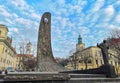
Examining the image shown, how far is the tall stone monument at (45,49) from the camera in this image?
37.8 ft

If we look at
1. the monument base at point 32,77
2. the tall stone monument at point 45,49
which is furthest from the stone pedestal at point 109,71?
the monument base at point 32,77

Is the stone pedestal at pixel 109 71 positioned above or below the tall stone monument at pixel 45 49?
below

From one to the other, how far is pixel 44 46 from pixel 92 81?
6.23 m

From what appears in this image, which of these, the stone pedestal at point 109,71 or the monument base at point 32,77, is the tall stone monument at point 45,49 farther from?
the monument base at point 32,77

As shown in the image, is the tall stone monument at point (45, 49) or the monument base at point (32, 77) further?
the tall stone monument at point (45, 49)

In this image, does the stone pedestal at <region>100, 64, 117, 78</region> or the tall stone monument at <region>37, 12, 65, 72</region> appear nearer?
the stone pedestal at <region>100, 64, 117, 78</region>

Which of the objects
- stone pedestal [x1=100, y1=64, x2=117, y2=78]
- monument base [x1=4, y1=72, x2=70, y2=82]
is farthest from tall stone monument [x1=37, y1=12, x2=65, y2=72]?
monument base [x1=4, y1=72, x2=70, y2=82]

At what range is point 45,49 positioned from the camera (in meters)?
12.6

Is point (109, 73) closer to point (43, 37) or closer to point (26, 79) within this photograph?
point (26, 79)

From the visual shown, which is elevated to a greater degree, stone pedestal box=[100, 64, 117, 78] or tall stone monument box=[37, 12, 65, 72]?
tall stone monument box=[37, 12, 65, 72]

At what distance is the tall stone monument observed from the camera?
37.8 feet

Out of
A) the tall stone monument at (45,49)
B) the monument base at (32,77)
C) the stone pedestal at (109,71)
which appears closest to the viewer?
the monument base at (32,77)

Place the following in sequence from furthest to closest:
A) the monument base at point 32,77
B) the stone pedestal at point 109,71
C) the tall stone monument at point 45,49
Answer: the tall stone monument at point 45,49 < the stone pedestal at point 109,71 < the monument base at point 32,77

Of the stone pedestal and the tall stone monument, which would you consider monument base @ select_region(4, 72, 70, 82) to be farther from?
the tall stone monument
